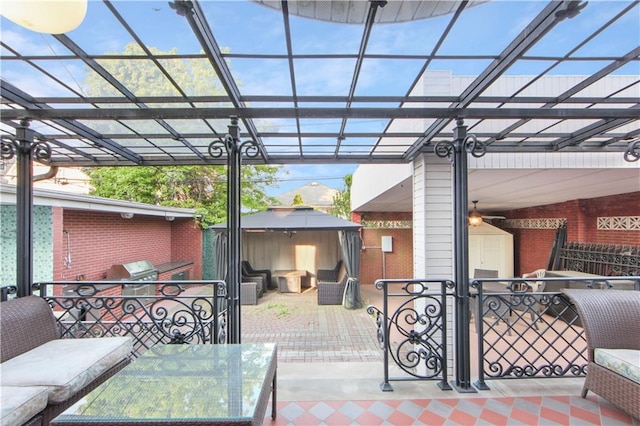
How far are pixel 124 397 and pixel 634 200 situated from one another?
343 inches

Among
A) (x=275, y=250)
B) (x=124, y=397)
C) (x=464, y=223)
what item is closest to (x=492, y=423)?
(x=464, y=223)

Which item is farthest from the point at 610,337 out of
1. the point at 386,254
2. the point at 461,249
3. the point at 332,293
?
the point at 386,254

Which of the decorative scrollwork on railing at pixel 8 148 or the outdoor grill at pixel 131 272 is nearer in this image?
the decorative scrollwork on railing at pixel 8 148

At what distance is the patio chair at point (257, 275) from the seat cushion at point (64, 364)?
263 inches

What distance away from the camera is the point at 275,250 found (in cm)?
1152

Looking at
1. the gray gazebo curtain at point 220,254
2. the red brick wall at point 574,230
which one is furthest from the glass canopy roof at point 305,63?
the gray gazebo curtain at point 220,254

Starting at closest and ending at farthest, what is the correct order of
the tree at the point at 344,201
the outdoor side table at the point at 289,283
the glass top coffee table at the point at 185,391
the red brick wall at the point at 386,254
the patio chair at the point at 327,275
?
the glass top coffee table at the point at 185,391
the patio chair at the point at 327,275
the outdoor side table at the point at 289,283
the red brick wall at the point at 386,254
the tree at the point at 344,201

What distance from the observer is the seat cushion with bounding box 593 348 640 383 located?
206 cm

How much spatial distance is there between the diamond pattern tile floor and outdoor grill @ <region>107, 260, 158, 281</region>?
6584 millimetres

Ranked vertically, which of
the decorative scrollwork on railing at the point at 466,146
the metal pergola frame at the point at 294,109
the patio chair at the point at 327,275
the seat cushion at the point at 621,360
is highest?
the metal pergola frame at the point at 294,109

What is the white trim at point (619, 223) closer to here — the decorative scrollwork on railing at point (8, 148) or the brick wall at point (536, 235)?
the brick wall at point (536, 235)

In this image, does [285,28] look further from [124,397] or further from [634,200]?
[634,200]

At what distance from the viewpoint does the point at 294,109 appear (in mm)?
2521

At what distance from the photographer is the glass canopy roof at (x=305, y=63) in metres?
1.72
